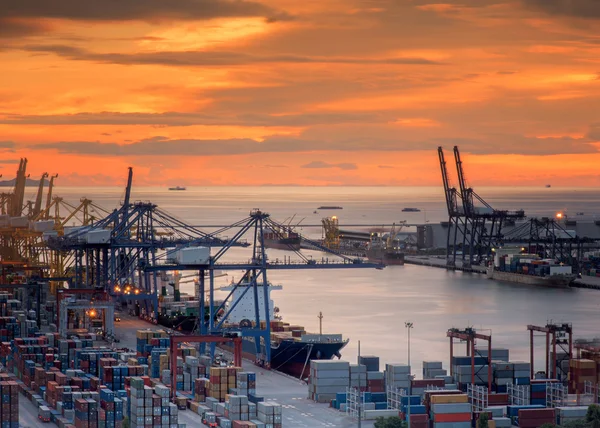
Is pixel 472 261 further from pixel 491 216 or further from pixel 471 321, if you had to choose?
pixel 471 321

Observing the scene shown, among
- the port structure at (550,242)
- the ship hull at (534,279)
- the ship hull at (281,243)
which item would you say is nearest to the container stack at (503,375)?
the ship hull at (534,279)

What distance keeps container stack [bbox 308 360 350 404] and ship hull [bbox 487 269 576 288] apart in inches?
1343

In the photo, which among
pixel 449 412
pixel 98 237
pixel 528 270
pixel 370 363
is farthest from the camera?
pixel 528 270

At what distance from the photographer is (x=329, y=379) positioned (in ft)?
90.2

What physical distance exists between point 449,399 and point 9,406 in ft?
28.0

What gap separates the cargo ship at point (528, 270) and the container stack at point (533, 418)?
119 feet

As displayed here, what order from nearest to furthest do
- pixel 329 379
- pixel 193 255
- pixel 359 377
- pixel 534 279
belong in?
pixel 359 377, pixel 329 379, pixel 193 255, pixel 534 279

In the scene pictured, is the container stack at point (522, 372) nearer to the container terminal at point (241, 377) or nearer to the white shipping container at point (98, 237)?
the container terminal at point (241, 377)

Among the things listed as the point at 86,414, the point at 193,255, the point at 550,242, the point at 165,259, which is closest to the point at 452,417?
the point at 86,414

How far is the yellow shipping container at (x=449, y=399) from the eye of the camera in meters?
23.9

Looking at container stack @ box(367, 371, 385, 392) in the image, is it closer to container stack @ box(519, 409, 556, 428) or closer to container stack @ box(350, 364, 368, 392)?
container stack @ box(350, 364, 368, 392)

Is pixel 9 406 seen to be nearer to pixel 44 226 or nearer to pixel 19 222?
pixel 44 226

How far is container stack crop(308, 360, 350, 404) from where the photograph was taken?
27344 mm

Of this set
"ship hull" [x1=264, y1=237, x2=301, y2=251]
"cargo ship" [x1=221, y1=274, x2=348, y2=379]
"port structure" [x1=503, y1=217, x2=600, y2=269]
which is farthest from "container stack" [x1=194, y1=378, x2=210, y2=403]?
"ship hull" [x1=264, y1=237, x2=301, y2=251]
